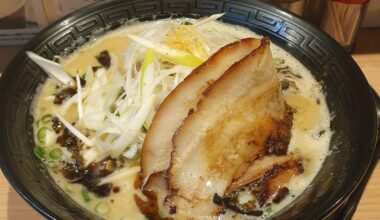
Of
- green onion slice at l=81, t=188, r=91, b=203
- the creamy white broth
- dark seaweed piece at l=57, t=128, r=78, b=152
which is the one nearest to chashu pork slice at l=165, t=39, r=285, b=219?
the creamy white broth

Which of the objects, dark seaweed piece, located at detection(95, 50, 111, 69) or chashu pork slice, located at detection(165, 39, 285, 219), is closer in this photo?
chashu pork slice, located at detection(165, 39, 285, 219)

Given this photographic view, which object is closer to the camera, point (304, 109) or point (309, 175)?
point (309, 175)

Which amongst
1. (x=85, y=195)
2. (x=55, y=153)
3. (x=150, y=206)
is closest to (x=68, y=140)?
(x=55, y=153)

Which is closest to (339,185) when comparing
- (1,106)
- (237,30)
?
(237,30)

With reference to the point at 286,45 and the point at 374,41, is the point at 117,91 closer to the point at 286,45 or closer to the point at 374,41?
the point at 286,45

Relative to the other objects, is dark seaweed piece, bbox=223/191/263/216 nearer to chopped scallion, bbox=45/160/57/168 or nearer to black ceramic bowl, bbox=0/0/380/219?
black ceramic bowl, bbox=0/0/380/219

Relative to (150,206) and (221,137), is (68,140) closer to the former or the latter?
(150,206)

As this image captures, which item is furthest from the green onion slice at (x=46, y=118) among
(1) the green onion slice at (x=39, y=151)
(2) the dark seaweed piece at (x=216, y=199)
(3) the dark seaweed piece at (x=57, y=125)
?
(2) the dark seaweed piece at (x=216, y=199)
